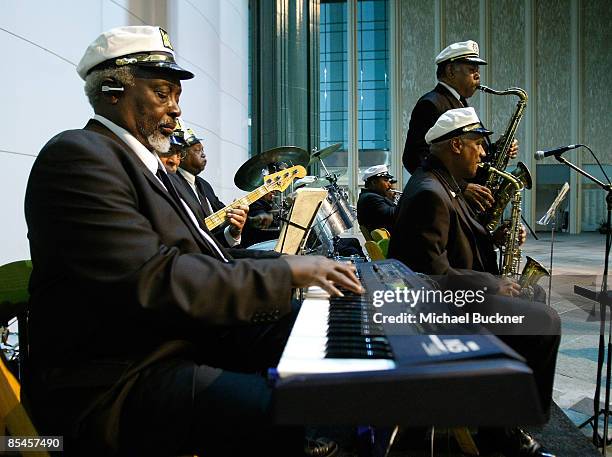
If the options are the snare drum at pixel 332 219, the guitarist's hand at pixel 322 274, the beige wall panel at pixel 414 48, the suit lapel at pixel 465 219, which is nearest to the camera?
the guitarist's hand at pixel 322 274

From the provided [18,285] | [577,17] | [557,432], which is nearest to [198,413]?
[18,285]

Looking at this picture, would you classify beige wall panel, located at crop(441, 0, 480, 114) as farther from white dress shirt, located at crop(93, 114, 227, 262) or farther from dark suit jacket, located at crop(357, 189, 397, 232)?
white dress shirt, located at crop(93, 114, 227, 262)

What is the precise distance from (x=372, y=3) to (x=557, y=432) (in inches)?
707

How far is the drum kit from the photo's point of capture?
5.02 metres

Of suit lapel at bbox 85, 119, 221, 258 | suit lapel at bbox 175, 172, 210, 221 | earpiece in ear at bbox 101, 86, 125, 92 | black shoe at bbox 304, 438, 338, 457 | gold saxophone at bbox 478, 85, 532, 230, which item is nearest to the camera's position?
suit lapel at bbox 85, 119, 221, 258

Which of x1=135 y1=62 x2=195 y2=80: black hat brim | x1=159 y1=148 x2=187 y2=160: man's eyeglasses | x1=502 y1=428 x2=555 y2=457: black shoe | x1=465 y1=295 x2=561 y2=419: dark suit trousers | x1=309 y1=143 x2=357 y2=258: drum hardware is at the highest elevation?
x1=135 y1=62 x2=195 y2=80: black hat brim

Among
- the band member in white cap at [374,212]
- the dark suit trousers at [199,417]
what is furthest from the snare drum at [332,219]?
the dark suit trousers at [199,417]

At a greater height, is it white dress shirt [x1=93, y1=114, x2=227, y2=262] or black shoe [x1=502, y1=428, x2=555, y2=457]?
white dress shirt [x1=93, y1=114, x2=227, y2=262]

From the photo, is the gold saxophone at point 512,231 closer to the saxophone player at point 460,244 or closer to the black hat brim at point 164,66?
the saxophone player at point 460,244

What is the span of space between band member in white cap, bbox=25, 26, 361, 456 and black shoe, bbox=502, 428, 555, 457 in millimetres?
1404

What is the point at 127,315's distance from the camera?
124 cm

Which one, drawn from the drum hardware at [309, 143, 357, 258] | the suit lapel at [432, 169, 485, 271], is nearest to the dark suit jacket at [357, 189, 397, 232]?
the drum hardware at [309, 143, 357, 258]

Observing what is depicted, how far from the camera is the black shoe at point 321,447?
7.49 feet

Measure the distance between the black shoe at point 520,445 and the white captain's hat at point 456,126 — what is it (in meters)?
1.50
